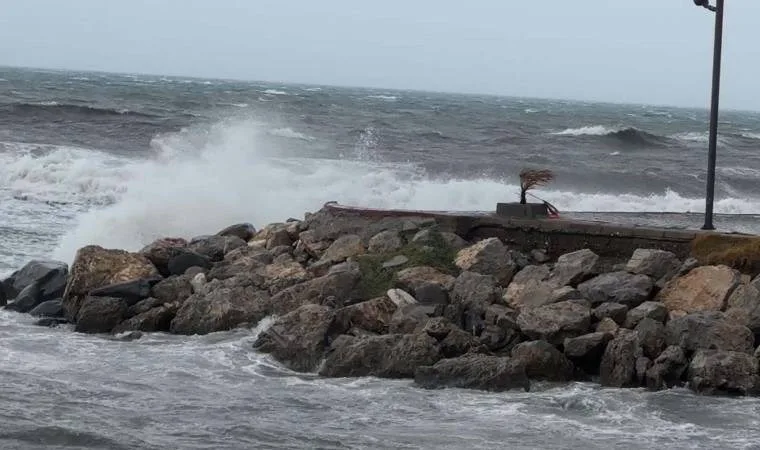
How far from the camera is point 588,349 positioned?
9.44 metres

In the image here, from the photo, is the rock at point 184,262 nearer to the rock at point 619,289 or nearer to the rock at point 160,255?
the rock at point 160,255

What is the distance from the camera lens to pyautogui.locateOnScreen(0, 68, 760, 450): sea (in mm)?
7820

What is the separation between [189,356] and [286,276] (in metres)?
2.11

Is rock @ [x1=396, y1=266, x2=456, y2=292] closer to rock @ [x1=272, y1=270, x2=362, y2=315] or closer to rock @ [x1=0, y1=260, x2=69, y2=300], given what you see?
rock @ [x1=272, y1=270, x2=362, y2=315]

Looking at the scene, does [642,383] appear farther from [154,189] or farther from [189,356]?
[154,189]

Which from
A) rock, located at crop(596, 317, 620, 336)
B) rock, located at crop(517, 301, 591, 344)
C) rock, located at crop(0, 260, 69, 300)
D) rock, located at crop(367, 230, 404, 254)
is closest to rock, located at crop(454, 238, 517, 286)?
rock, located at crop(367, 230, 404, 254)

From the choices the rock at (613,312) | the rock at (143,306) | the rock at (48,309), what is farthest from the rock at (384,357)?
the rock at (48,309)

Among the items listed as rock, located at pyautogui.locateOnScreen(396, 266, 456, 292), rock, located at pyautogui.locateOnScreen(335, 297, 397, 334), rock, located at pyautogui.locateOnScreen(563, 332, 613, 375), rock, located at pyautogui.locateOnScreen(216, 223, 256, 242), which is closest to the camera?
rock, located at pyautogui.locateOnScreen(563, 332, 613, 375)

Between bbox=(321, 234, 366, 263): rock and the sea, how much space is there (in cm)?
162

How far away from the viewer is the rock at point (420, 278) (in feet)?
36.2

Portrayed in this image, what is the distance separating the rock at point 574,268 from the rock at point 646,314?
0.91m

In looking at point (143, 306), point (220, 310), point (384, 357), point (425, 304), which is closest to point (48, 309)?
point (143, 306)

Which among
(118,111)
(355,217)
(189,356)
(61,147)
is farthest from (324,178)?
(118,111)

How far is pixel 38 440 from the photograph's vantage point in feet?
23.9
